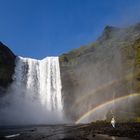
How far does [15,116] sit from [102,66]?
2472cm

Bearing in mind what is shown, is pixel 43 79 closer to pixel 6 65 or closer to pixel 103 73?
pixel 6 65

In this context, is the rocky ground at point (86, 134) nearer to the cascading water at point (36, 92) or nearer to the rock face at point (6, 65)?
the cascading water at point (36, 92)

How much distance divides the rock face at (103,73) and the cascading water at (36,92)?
2.46 meters

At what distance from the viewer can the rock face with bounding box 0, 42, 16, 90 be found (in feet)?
220

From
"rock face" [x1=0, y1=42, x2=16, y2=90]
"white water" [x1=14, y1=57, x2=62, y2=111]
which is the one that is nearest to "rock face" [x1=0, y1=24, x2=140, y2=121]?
"rock face" [x1=0, y1=42, x2=16, y2=90]

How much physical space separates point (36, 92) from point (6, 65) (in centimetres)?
1035

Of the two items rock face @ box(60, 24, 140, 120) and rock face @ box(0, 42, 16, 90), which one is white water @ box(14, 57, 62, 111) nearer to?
rock face @ box(0, 42, 16, 90)

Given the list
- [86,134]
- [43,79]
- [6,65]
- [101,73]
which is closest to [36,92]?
[43,79]

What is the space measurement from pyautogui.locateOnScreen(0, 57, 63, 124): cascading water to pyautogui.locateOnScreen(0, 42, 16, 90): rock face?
1548 millimetres

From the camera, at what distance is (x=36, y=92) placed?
70375mm

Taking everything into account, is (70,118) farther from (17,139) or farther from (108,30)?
(17,139)

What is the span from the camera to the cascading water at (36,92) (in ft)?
222

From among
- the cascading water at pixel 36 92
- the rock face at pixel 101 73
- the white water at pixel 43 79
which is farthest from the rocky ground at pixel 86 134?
the white water at pixel 43 79

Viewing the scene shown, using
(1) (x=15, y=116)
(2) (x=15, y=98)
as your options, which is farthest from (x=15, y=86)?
(1) (x=15, y=116)
